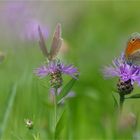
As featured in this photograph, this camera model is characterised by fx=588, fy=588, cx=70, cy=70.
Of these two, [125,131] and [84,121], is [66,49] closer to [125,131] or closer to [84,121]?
[84,121]

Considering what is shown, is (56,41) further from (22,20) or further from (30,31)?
(22,20)

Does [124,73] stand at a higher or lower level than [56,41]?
lower

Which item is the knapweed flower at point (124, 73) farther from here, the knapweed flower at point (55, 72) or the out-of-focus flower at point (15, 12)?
the out-of-focus flower at point (15, 12)

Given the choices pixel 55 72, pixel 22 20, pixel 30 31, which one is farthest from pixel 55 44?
pixel 22 20

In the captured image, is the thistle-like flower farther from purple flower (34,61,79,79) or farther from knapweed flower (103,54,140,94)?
knapweed flower (103,54,140,94)

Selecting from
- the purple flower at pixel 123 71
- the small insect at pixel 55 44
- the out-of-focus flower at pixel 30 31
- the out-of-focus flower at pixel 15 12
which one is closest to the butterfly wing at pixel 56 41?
the small insect at pixel 55 44
